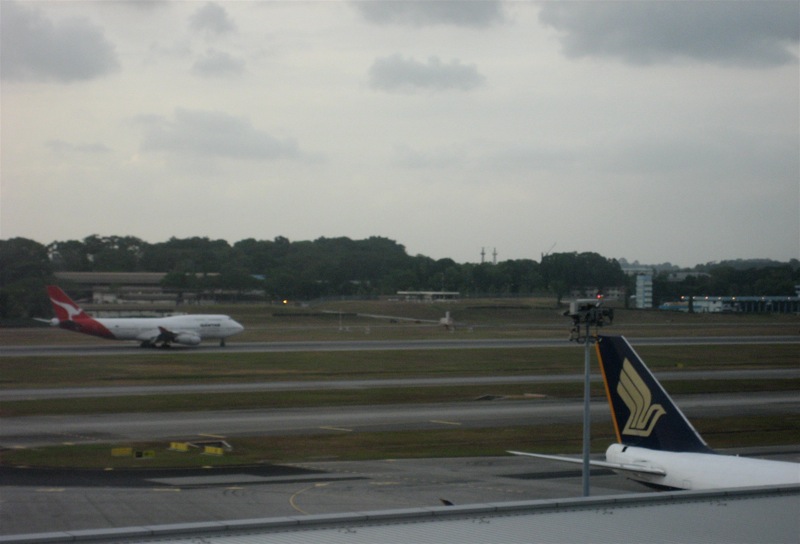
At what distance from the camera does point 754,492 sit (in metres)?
15.6

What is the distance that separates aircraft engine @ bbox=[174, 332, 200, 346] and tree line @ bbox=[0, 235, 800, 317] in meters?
27.6

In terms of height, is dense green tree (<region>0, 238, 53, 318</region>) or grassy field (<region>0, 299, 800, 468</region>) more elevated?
dense green tree (<region>0, 238, 53, 318</region>)

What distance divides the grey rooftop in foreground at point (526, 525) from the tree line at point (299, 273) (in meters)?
27.3

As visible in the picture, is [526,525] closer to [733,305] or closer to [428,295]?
[733,305]

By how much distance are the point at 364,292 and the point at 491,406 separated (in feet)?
477

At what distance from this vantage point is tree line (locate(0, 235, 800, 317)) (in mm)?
52875

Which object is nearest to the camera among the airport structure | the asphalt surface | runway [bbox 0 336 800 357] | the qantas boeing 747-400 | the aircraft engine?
the asphalt surface

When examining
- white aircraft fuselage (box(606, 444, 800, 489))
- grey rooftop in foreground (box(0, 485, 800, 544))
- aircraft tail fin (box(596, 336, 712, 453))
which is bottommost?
white aircraft fuselage (box(606, 444, 800, 489))

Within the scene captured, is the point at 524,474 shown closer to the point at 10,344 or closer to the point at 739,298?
the point at 739,298

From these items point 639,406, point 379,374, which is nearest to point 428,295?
point 379,374

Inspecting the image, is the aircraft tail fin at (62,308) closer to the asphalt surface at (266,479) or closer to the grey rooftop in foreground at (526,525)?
the asphalt surface at (266,479)

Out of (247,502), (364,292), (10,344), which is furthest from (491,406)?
(364,292)

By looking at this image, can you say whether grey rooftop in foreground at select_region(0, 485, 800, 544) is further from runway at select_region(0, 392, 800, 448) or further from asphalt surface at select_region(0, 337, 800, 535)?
runway at select_region(0, 392, 800, 448)

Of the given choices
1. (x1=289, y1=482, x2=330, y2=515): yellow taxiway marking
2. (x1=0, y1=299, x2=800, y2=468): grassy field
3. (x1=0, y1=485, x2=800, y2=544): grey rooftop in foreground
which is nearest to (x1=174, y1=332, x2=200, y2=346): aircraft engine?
(x1=0, y1=299, x2=800, y2=468): grassy field
